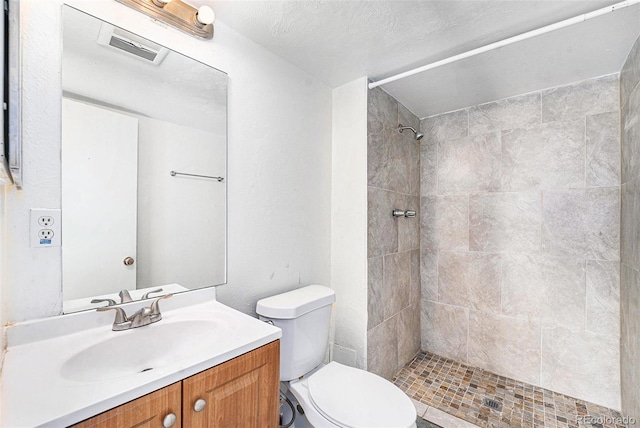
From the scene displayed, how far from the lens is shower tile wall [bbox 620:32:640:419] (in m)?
1.43

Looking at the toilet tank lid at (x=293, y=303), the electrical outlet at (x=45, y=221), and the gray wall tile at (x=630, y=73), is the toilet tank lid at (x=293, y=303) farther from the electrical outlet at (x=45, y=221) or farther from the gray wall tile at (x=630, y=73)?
the gray wall tile at (x=630, y=73)

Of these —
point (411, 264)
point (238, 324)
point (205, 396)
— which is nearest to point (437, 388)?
point (411, 264)

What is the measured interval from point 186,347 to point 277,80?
1426 mm

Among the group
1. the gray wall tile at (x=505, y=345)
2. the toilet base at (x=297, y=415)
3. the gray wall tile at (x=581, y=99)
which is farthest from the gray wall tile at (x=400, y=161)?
the toilet base at (x=297, y=415)

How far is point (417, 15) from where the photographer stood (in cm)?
134

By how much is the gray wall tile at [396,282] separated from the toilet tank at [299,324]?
65cm

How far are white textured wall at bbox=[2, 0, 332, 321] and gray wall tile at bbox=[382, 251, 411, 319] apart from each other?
0.44 meters

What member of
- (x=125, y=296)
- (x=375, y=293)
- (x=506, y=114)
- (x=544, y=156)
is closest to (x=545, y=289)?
(x=544, y=156)

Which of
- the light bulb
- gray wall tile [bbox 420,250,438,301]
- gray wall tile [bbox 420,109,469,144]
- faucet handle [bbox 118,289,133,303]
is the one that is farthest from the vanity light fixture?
gray wall tile [bbox 420,250,438,301]

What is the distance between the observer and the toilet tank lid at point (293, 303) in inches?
53.8

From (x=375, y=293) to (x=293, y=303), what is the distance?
0.74 meters

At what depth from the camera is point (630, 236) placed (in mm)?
1558

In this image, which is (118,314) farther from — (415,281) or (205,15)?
(415,281)

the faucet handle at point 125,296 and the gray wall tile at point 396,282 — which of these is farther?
the gray wall tile at point 396,282
